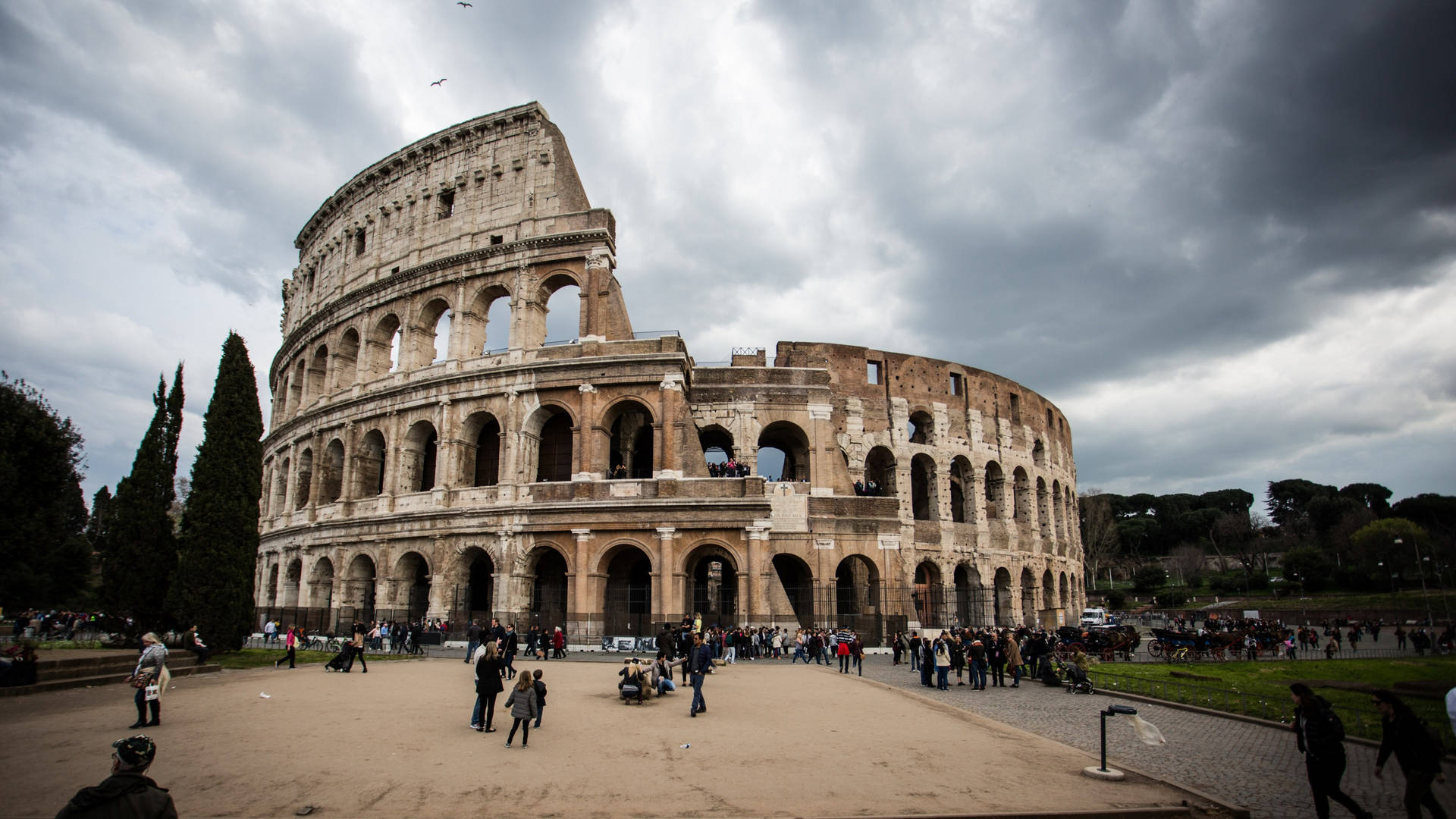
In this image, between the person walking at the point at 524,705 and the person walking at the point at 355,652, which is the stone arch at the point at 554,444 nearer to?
the person walking at the point at 355,652

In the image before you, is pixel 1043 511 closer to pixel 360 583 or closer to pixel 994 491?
pixel 994 491

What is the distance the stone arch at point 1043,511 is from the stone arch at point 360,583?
30.9 metres

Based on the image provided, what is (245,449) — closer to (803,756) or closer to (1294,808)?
(803,756)

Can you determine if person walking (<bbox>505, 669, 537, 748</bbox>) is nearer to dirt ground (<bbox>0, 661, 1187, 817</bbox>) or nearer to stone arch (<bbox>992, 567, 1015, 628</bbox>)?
dirt ground (<bbox>0, 661, 1187, 817</bbox>)

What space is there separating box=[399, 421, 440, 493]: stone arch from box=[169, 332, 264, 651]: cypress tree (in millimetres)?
6599

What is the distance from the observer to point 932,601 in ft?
103

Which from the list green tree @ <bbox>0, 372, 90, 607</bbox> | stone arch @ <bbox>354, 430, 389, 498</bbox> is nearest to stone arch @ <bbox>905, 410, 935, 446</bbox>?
stone arch @ <bbox>354, 430, 389, 498</bbox>

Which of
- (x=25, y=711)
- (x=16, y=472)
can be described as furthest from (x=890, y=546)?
(x=16, y=472)

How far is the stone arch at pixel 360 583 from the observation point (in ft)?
93.4

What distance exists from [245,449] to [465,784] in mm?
17986

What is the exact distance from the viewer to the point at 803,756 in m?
8.77

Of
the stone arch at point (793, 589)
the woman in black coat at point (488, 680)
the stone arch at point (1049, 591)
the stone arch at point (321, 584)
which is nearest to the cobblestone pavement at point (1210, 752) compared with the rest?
the woman in black coat at point (488, 680)

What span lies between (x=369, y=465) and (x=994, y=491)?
92.4ft

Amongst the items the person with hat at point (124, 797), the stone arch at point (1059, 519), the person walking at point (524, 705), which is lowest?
the person walking at point (524, 705)
